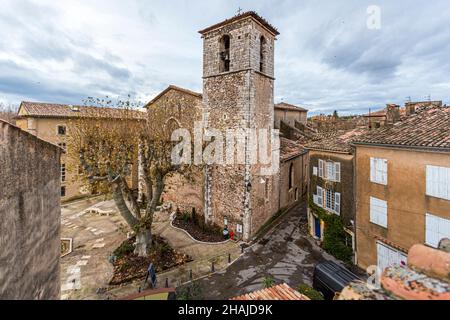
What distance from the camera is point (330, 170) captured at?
54.1 ft

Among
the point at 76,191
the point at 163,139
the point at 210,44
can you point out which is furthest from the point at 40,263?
the point at 76,191

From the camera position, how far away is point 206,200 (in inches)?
790

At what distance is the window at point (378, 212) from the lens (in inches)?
493

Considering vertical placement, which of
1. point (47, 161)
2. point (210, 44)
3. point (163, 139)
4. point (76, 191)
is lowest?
point (76, 191)

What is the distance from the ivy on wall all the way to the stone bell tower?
504 centimetres

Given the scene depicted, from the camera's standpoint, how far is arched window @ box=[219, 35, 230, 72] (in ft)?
63.7

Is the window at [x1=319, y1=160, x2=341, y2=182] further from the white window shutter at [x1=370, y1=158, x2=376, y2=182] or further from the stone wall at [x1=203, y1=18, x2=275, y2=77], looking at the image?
Result: the stone wall at [x1=203, y1=18, x2=275, y2=77]

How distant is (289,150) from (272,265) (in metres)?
13.0

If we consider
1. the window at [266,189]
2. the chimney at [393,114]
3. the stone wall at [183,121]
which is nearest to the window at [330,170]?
the chimney at [393,114]

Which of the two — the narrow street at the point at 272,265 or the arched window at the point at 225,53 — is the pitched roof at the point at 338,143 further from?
the arched window at the point at 225,53

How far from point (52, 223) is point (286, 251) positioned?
14.1 meters

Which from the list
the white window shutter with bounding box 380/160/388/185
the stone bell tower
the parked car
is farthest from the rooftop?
the stone bell tower
